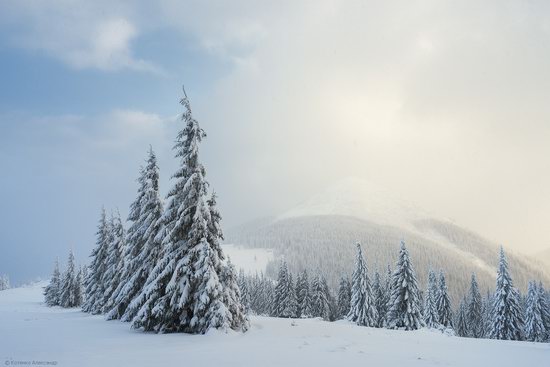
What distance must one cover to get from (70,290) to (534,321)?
77.8 metres

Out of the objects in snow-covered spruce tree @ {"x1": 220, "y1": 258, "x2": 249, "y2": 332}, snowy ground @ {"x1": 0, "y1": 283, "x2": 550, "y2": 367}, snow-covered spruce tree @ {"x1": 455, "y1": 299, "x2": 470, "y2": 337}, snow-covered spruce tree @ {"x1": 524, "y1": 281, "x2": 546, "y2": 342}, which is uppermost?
snow-covered spruce tree @ {"x1": 220, "y1": 258, "x2": 249, "y2": 332}

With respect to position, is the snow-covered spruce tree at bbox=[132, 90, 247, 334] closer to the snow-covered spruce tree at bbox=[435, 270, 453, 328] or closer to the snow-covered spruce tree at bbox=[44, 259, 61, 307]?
the snow-covered spruce tree at bbox=[435, 270, 453, 328]

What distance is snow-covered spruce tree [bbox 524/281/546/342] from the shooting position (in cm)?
5978

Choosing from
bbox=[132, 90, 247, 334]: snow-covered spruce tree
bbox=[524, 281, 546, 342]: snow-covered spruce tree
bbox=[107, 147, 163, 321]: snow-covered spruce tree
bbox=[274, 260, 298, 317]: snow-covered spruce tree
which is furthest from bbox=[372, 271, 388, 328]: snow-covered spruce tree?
bbox=[132, 90, 247, 334]: snow-covered spruce tree

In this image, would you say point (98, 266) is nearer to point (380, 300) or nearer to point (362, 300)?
point (362, 300)

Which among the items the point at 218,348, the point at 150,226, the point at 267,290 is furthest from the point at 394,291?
the point at 267,290

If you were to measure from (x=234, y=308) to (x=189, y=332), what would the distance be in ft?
8.51

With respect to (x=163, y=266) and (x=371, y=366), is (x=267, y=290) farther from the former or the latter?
(x=371, y=366)

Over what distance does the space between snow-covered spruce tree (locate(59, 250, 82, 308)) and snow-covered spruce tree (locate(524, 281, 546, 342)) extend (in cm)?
7548

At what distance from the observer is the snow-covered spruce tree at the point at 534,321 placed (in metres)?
59.8

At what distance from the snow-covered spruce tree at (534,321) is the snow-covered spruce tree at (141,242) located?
59099 millimetres

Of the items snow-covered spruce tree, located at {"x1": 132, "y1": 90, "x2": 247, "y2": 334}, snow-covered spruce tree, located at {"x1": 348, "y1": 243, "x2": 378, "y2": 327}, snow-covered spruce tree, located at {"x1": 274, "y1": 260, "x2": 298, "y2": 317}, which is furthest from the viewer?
snow-covered spruce tree, located at {"x1": 274, "y1": 260, "x2": 298, "y2": 317}

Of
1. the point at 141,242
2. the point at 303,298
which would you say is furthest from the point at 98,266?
the point at 303,298

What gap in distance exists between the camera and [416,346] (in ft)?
56.6
